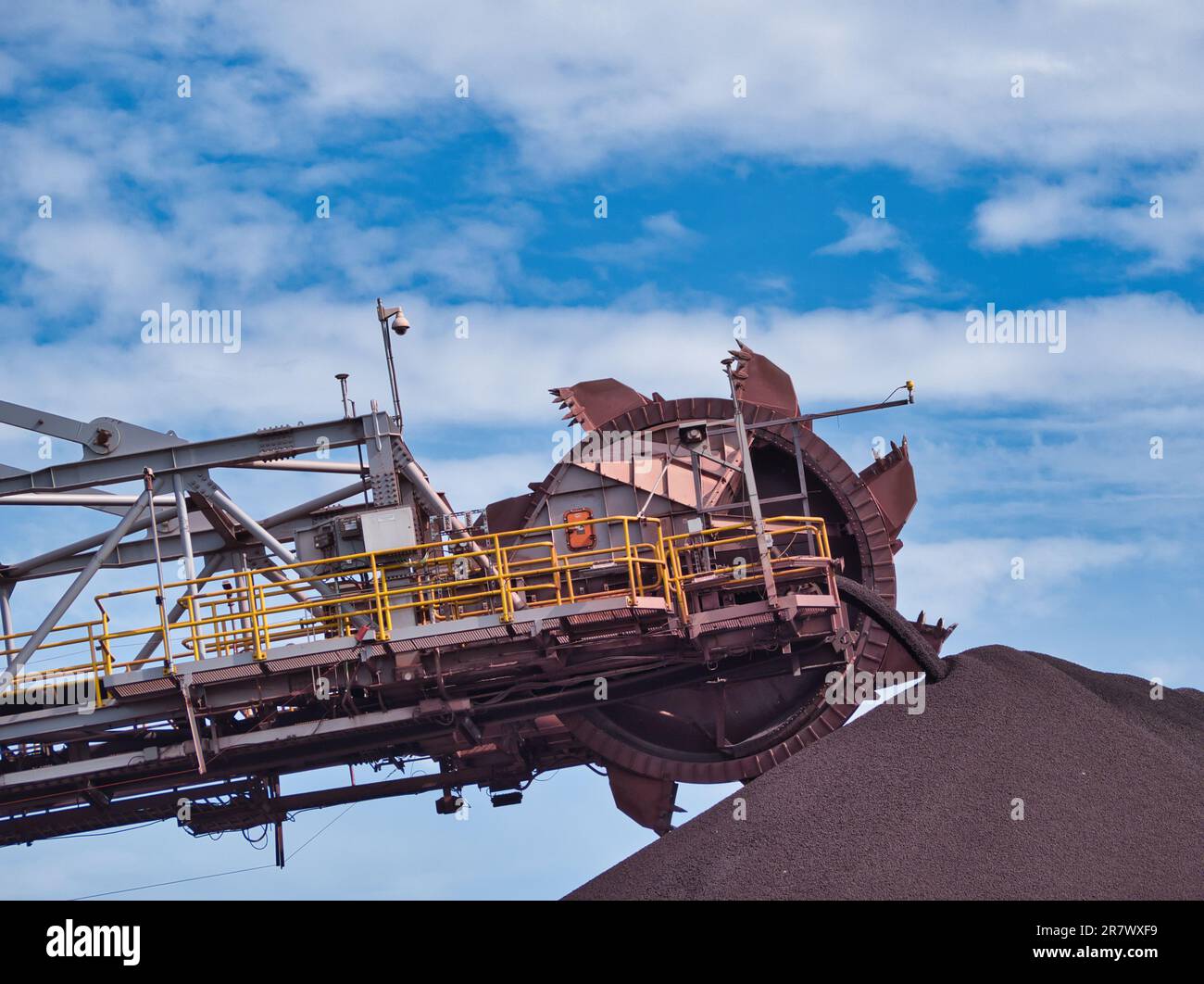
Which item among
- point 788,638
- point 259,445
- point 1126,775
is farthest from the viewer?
point 259,445

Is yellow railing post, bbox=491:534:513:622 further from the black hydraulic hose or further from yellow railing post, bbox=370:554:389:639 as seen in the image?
the black hydraulic hose

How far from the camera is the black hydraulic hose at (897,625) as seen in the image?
2298 cm

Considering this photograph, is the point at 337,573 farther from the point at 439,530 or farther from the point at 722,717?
the point at 722,717

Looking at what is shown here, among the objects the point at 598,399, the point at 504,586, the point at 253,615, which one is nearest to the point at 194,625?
the point at 253,615

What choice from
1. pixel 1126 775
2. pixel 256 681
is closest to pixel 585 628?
pixel 256 681

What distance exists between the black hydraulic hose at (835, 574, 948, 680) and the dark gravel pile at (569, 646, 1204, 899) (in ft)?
0.92

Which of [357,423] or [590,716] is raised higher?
[357,423]

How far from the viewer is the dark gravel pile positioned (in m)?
19.0

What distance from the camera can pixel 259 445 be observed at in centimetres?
2334

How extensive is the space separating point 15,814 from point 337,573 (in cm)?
638

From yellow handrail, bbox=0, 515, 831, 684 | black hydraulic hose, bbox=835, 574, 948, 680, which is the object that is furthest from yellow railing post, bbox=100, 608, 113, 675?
black hydraulic hose, bbox=835, 574, 948, 680

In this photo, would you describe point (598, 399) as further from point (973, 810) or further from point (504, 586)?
point (973, 810)
